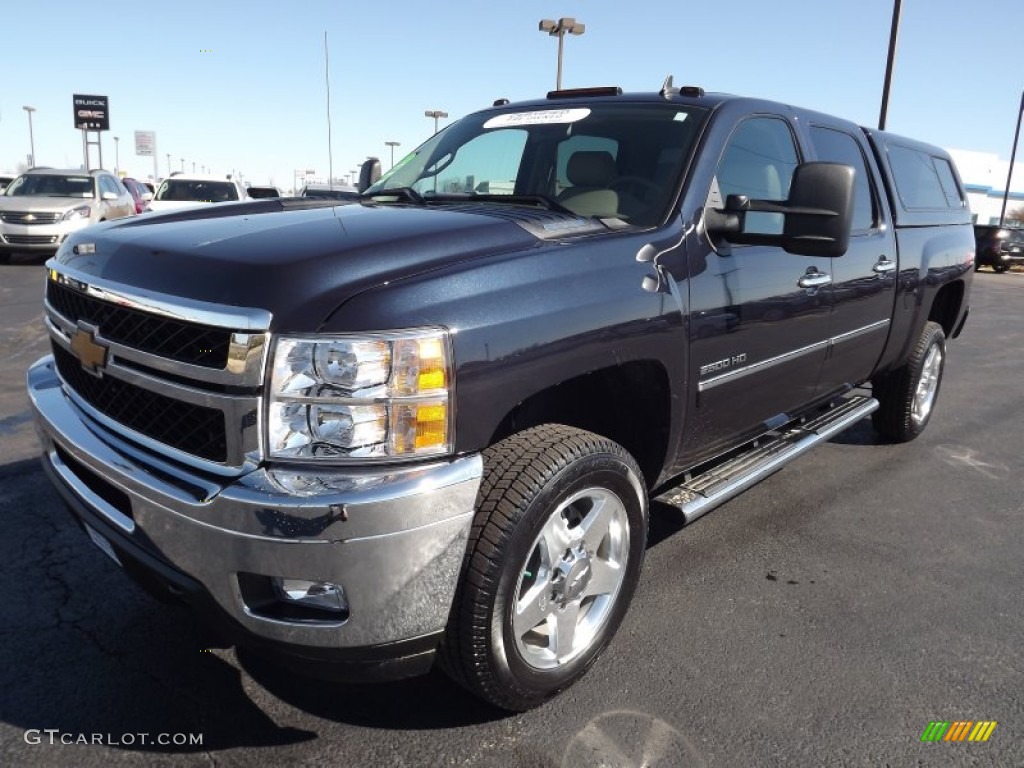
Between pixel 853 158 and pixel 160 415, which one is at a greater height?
pixel 853 158

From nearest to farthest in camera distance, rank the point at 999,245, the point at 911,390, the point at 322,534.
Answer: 1. the point at 322,534
2. the point at 911,390
3. the point at 999,245

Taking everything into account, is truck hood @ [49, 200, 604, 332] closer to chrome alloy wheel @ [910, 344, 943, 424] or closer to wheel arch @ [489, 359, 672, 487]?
wheel arch @ [489, 359, 672, 487]

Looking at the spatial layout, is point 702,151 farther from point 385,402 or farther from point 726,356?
point 385,402

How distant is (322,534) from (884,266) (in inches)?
141

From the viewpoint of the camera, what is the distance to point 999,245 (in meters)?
22.2

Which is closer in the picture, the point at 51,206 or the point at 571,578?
the point at 571,578

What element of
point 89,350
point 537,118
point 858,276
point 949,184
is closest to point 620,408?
point 537,118

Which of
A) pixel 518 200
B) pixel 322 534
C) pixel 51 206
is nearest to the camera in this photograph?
pixel 322 534

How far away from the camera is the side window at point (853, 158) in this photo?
384 cm

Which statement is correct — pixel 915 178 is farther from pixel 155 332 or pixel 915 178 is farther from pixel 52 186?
pixel 52 186

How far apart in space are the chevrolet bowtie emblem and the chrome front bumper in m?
0.37

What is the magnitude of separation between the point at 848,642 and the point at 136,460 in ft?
8.29

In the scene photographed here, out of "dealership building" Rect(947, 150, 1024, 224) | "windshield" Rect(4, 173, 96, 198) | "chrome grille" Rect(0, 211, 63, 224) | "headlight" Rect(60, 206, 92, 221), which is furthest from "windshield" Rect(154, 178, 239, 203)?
"dealership building" Rect(947, 150, 1024, 224)

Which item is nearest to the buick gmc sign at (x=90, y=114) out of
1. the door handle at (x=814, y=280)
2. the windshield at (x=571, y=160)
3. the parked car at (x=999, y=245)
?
the parked car at (x=999, y=245)
